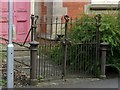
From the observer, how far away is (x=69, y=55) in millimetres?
8164

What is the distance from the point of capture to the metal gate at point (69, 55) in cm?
786

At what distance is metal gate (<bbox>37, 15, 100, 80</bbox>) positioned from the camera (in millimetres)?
7855

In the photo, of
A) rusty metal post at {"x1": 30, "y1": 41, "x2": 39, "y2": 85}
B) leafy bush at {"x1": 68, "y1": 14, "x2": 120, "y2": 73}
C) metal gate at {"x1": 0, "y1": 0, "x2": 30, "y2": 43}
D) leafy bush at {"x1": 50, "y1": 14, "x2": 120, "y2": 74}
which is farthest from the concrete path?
metal gate at {"x1": 0, "y1": 0, "x2": 30, "y2": 43}

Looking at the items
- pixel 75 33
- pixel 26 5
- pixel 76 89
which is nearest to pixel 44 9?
pixel 26 5

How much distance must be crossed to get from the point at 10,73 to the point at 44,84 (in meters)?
2.36

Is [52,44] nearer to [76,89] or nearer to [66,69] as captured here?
[66,69]

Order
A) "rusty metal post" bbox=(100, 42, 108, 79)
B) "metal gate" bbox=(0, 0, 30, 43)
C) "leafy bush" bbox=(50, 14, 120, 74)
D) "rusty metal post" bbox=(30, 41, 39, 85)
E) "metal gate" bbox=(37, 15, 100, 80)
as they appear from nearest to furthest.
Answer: "rusty metal post" bbox=(30, 41, 39, 85) → "metal gate" bbox=(37, 15, 100, 80) → "rusty metal post" bbox=(100, 42, 108, 79) → "leafy bush" bbox=(50, 14, 120, 74) → "metal gate" bbox=(0, 0, 30, 43)

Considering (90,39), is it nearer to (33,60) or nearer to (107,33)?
(107,33)

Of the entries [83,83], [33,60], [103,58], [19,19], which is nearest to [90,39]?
[103,58]

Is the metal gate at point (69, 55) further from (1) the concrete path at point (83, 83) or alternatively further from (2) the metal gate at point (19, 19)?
(2) the metal gate at point (19, 19)

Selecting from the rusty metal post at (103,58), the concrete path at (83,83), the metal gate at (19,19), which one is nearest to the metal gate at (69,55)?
the rusty metal post at (103,58)

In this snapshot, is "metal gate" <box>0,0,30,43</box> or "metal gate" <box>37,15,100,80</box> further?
"metal gate" <box>0,0,30,43</box>

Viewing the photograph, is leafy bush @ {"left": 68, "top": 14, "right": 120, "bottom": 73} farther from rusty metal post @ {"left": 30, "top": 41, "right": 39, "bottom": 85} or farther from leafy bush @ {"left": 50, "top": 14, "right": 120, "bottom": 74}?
rusty metal post @ {"left": 30, "top": 41, "right": 39, "bottom": 85}

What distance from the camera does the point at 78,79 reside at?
7941mm
